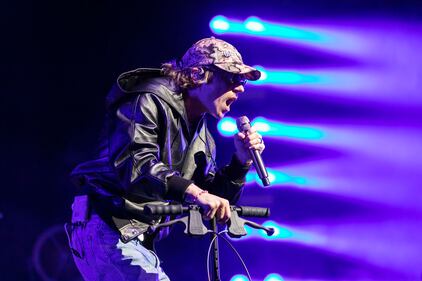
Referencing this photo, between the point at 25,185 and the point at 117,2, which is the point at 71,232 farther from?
the point at 117,2

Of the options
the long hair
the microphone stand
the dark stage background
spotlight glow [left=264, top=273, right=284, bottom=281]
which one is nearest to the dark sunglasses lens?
the long hair

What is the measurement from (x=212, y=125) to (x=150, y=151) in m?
3.08

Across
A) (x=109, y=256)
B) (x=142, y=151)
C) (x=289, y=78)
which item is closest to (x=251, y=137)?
(x=142, y=151)

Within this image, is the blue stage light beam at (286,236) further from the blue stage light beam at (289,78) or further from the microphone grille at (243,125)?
the microphone grille at (243,125)

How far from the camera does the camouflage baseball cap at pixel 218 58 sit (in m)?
Result: 2.61

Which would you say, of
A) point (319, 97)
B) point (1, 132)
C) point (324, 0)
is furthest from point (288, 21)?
point (1, 132)

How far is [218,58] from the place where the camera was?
2.63 m

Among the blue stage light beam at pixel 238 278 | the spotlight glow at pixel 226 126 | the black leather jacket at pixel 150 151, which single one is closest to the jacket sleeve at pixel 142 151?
the black leather jacket at pixel 150 151

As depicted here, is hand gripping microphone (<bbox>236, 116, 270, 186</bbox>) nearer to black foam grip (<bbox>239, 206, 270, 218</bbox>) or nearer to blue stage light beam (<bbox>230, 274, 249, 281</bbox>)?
black foam grip (<bbox>239, 206, 270, 218</bbox>)

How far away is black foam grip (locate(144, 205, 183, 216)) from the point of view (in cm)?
190

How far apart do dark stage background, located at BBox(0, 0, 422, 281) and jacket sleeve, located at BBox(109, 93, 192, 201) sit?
8.53 ft

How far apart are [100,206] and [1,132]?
105 inches

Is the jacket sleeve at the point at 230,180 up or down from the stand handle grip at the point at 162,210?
up

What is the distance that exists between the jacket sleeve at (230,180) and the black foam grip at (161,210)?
775 millimetres
